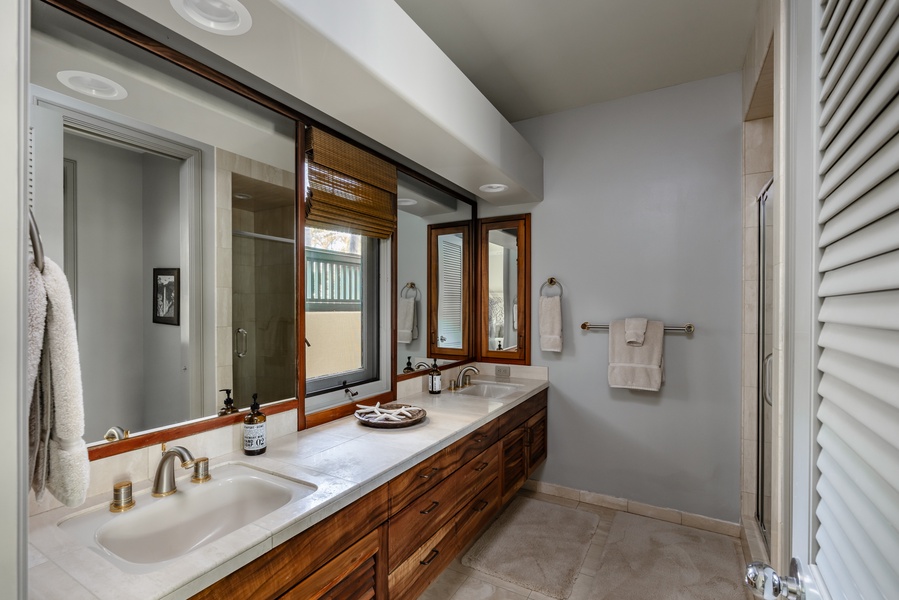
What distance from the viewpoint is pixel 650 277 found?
2785 mm

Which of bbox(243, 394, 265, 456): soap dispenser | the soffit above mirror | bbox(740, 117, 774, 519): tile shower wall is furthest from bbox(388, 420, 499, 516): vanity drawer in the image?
bbox(740, 117, 774, 519): tile shower wall

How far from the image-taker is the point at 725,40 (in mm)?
2250

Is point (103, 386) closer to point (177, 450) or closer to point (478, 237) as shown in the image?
point (177, 450)

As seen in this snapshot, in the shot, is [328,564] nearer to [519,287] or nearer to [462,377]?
[462,377]

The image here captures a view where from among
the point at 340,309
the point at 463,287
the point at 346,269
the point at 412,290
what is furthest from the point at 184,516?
the point at 463,287

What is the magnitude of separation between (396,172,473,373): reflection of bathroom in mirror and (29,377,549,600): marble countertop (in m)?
0.57

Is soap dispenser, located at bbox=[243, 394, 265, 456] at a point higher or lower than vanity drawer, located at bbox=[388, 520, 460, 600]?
higher

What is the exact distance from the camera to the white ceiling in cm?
201

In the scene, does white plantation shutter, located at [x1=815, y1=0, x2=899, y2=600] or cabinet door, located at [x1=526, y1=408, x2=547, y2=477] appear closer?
white plantation shutter, located at [x1=815, y1=0, x2=899, y2=600]

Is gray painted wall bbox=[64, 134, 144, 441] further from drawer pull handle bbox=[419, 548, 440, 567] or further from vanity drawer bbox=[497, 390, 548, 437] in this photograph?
vanity drawer bbox=[497, 390, 548, 437]

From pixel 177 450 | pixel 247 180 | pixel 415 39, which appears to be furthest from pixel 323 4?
pixel 177 450

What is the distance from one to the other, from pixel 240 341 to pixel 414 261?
133 centimetres

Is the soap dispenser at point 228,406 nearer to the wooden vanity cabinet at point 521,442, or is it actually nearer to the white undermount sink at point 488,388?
the wooden vanity cabinet at point 521,442

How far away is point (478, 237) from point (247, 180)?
75.2 inches
